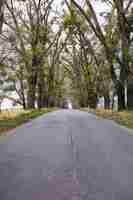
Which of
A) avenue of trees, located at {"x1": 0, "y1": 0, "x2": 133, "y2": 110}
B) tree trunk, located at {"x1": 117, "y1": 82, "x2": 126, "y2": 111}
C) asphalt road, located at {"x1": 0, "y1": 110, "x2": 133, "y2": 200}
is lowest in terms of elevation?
asphalt road, located at {"x1": 0, "y1": 110, "x2": 133, "y2": 200}

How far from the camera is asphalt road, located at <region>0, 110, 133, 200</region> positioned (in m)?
4.25

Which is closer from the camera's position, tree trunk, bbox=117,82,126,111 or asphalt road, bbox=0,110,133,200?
asphalt road, bbox=0,110,133,200

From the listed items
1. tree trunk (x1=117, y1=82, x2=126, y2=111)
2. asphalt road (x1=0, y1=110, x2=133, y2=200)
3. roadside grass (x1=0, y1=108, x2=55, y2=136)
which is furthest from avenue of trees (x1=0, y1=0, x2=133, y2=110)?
asphalt road (x1=0, y1=110, x2=133, y2=200)

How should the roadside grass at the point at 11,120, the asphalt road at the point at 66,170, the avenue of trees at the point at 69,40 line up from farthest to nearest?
1. the avenue of trees at the point at 69,40
2. the roadside grass at the point at 11,120
3. the asphalt road at the point at 66,170

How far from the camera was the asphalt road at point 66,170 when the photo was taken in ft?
14.0

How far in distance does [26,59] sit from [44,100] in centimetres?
1795

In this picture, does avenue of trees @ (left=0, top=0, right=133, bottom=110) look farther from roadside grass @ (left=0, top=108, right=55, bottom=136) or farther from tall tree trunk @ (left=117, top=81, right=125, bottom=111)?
roadside grass @ (left=0, top=108, right=55, bottom=136)

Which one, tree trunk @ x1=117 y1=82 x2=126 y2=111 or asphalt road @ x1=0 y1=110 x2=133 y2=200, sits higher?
tree trunk @ x1=117 y1=82 x2=126 y2=111

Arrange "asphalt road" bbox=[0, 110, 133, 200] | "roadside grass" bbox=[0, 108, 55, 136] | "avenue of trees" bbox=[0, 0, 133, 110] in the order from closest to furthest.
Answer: "asphalt road" bbox=[0, 110, 133, 200], "roadside grass" bbox=[0, 108, 55, 136], "avenue of trees" bbox=[0, 0, 133, 110]

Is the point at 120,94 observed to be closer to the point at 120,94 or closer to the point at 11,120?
the point at 120,94

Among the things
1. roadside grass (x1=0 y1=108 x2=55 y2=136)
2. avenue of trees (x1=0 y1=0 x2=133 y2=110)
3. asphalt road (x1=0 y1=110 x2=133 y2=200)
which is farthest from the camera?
avenue of trees (x1=0 y1=0 x2=133 y2=110)

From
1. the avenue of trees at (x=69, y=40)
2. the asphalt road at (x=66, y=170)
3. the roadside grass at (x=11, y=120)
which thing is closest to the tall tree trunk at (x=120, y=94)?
the avenue of trees at (x=69, y=40)

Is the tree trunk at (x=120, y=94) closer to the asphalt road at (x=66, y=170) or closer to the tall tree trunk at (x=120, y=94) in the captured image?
the tall tree trunk at (x=120, y=94)

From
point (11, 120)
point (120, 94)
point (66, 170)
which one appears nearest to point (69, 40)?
point (120, 94)
